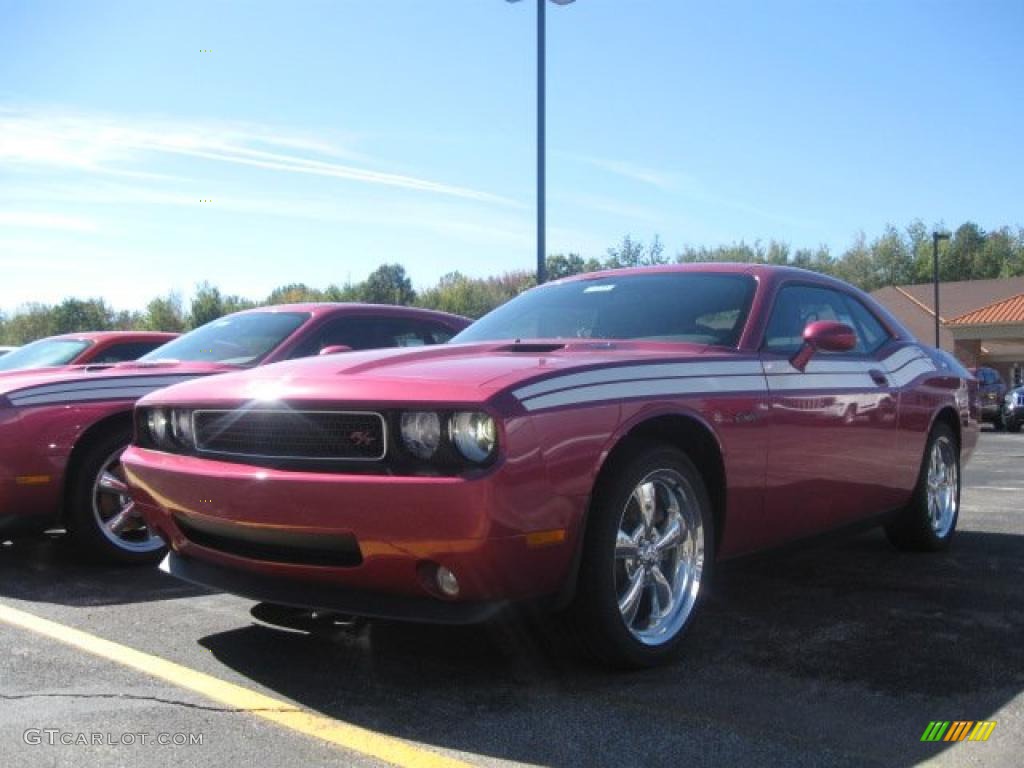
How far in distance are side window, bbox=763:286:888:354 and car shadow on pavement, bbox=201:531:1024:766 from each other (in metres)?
0.93

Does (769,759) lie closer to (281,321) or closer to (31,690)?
(31,690)

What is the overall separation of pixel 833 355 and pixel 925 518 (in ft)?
4.76

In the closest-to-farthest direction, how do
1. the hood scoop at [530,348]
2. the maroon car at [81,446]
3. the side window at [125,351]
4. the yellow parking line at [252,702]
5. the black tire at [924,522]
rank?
the yellow parking line at [252,702] < the hood scoop at [530,348] < the maroon car at [81,446] < the black tire at [924,522] < the side window at [125,351]

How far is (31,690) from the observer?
10.6 feet

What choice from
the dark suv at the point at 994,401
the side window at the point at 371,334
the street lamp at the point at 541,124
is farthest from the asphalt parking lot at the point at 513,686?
the dark suv at the point at 994,401

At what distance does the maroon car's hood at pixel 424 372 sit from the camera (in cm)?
304

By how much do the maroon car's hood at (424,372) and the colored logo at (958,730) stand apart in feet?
4.81

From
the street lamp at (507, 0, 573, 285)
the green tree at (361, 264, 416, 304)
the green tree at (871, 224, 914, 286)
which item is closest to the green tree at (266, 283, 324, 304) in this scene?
the green tree at (361, 264, 416, 304)

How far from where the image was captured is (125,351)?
804 cm

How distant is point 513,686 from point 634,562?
0.60m

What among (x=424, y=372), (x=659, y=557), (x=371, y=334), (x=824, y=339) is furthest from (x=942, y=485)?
(x=424, y=372)

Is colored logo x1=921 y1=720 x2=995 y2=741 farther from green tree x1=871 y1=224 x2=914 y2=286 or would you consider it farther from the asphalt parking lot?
green tree x1=871 y1=224 x2=914 y2=286

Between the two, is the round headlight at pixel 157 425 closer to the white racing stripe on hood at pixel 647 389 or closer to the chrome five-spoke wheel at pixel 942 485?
the white racing stripe on hood at pixel 647 389

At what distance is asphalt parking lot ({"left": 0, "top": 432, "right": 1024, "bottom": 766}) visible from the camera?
2.73 metres
